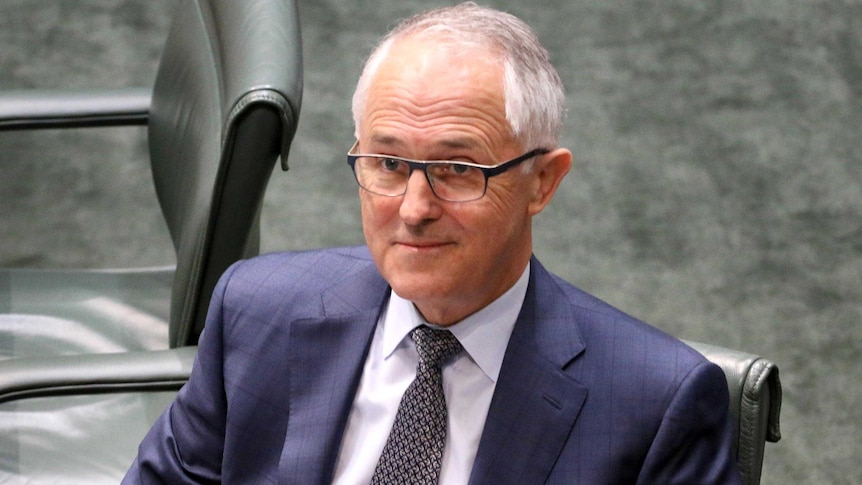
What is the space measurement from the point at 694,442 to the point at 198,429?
657 millimetres

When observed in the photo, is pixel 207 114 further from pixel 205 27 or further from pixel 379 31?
pixel 379 31

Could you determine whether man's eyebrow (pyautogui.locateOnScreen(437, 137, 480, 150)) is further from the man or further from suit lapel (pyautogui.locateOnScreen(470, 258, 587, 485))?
suit lapel (pyautogui.locateOnScreen(470, 258, 587, 485))

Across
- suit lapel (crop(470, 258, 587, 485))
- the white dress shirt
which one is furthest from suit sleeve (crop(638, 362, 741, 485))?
the white dress shirt

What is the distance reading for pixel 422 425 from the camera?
5.25 feet

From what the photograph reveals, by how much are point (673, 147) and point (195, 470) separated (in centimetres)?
233

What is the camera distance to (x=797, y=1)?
14.2 ft

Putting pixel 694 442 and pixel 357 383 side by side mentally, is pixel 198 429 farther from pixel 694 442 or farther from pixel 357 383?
pixel 694 442

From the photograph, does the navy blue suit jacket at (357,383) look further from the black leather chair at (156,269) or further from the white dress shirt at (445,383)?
the black leather chair at (156,269)

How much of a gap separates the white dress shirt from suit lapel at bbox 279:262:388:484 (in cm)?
2

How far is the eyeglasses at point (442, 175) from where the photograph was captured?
149 centimetres

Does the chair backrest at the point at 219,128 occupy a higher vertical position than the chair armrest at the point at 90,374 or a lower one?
higher

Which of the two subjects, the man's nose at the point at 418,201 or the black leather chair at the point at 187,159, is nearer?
the man's nose at the point at 418,201

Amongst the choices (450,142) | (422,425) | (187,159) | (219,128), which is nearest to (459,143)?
(450,142)

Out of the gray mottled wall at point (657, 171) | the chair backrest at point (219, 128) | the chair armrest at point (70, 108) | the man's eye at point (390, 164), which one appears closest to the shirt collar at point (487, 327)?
the man's eye at point (390, 164)
